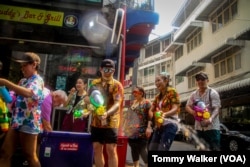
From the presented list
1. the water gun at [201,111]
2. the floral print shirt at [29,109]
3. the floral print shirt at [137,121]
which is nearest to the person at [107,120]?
the floral print shirt at [29,109]

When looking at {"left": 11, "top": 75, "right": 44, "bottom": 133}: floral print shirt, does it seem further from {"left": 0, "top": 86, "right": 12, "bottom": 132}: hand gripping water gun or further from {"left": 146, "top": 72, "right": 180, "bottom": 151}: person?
{"left": 146, "top": 72, "right": 180, "bottom": 151}: person

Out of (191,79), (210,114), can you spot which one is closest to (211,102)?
(210,114)

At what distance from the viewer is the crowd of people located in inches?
116

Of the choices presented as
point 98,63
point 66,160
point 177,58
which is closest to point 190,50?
point 177,58

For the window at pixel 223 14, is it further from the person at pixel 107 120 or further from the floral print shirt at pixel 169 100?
the person at pixel 107 120

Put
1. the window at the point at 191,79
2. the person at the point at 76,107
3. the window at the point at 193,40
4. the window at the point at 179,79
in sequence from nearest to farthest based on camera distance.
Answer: the person at the point at 76,107, the window at the point at 193,40, the window at the point at 191,79, the window at the point at 179,79

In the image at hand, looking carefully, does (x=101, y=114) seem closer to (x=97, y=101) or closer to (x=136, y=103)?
(x=97, y=101)

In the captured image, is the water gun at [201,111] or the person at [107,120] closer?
the person at [107,120]

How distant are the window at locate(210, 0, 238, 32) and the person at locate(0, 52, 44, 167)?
54.2 ft

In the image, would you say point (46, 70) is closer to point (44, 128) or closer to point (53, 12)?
point (53, 12)

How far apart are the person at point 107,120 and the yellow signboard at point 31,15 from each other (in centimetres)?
182

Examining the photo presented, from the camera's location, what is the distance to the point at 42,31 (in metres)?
4.69

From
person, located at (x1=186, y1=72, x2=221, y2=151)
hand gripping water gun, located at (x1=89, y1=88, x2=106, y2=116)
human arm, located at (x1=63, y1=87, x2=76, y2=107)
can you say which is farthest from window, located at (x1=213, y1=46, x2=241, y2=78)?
hand gripping water gun, located at (x1=89, y1=88, x2=106, y2=116)

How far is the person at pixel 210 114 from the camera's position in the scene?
12.3 feet
